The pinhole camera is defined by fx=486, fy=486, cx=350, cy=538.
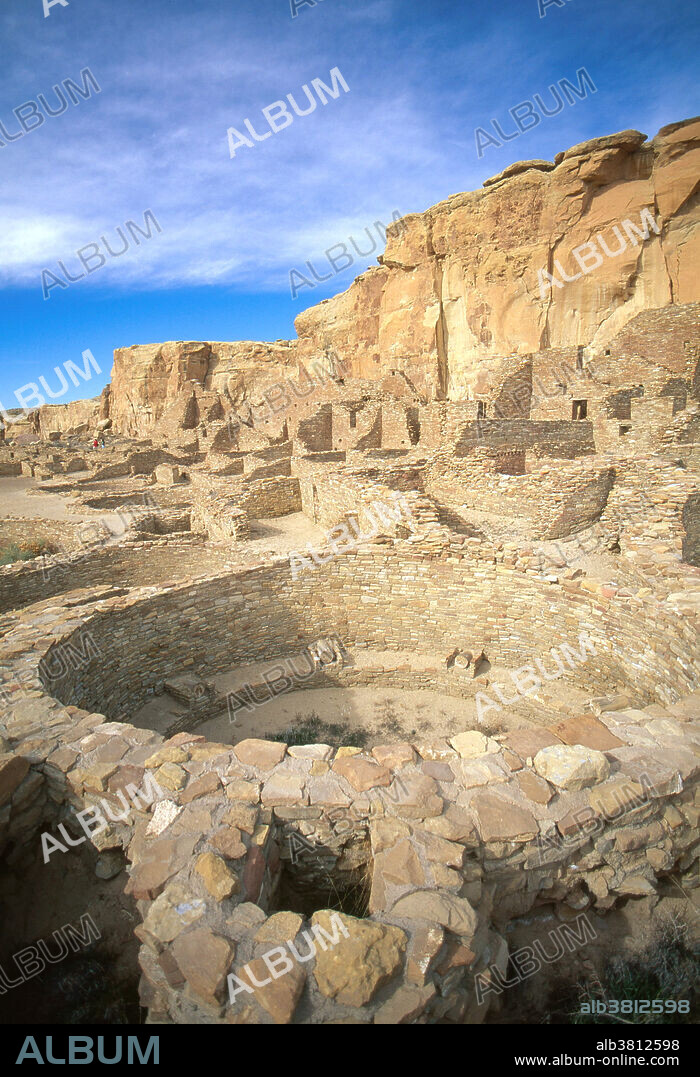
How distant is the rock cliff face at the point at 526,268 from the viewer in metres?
19.0

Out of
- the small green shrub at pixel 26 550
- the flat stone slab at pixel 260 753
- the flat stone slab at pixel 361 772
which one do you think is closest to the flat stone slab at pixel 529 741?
the flat stone slab at pixel 361 772

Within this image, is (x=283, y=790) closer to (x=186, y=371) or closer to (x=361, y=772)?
(x=361, y=772)

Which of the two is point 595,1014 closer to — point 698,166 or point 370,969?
point 370,969

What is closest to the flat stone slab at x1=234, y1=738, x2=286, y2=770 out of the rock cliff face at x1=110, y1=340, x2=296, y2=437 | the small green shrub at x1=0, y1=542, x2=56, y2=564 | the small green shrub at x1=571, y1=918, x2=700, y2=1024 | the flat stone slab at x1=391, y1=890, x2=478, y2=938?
the flat stone slab at x1=391, y1=890, x2=478, y2=938

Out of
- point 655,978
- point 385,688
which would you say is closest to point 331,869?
point 655,978

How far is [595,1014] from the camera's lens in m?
2.59

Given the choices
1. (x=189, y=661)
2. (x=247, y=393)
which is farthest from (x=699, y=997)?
(x=247, y=393)

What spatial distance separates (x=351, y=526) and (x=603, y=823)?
7555 millimetres

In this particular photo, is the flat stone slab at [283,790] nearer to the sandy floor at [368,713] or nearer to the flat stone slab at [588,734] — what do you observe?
the flat stone slab at [588,734]

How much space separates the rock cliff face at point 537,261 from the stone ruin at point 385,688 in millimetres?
4454

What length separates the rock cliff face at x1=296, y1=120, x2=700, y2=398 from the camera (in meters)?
19.0

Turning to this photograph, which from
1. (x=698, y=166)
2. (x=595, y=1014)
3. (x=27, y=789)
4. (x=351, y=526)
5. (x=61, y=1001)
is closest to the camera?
(x=595, y=1014)

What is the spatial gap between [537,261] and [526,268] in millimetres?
523

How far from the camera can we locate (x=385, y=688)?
7020 millimetres
